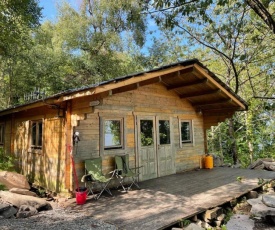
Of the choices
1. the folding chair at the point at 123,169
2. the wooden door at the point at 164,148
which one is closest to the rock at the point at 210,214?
the folding chair at the point at 123,169

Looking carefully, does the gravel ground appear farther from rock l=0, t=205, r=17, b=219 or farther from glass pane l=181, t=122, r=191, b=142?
glass pane l=181, t=122, r=191, b=142

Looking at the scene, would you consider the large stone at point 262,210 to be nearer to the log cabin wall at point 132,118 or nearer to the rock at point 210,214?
the rock at point 210,214

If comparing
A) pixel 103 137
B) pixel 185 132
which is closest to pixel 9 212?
pixel 103 137

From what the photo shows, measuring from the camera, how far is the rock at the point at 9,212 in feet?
13.0

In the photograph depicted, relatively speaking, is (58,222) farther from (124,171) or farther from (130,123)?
(130,123)

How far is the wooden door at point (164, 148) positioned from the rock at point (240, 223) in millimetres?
3088

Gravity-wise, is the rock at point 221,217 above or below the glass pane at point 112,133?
below

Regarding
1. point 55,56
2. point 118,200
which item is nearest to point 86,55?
point 55,56

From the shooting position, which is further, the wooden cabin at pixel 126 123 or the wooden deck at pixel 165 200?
the wooden cabin at pixel 126 123

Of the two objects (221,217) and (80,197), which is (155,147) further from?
(221,217)

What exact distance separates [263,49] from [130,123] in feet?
22.1

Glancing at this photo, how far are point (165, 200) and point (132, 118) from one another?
2566mm

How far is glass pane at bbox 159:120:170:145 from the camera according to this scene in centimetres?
729

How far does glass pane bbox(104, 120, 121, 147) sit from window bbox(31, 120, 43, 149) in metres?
2.08
